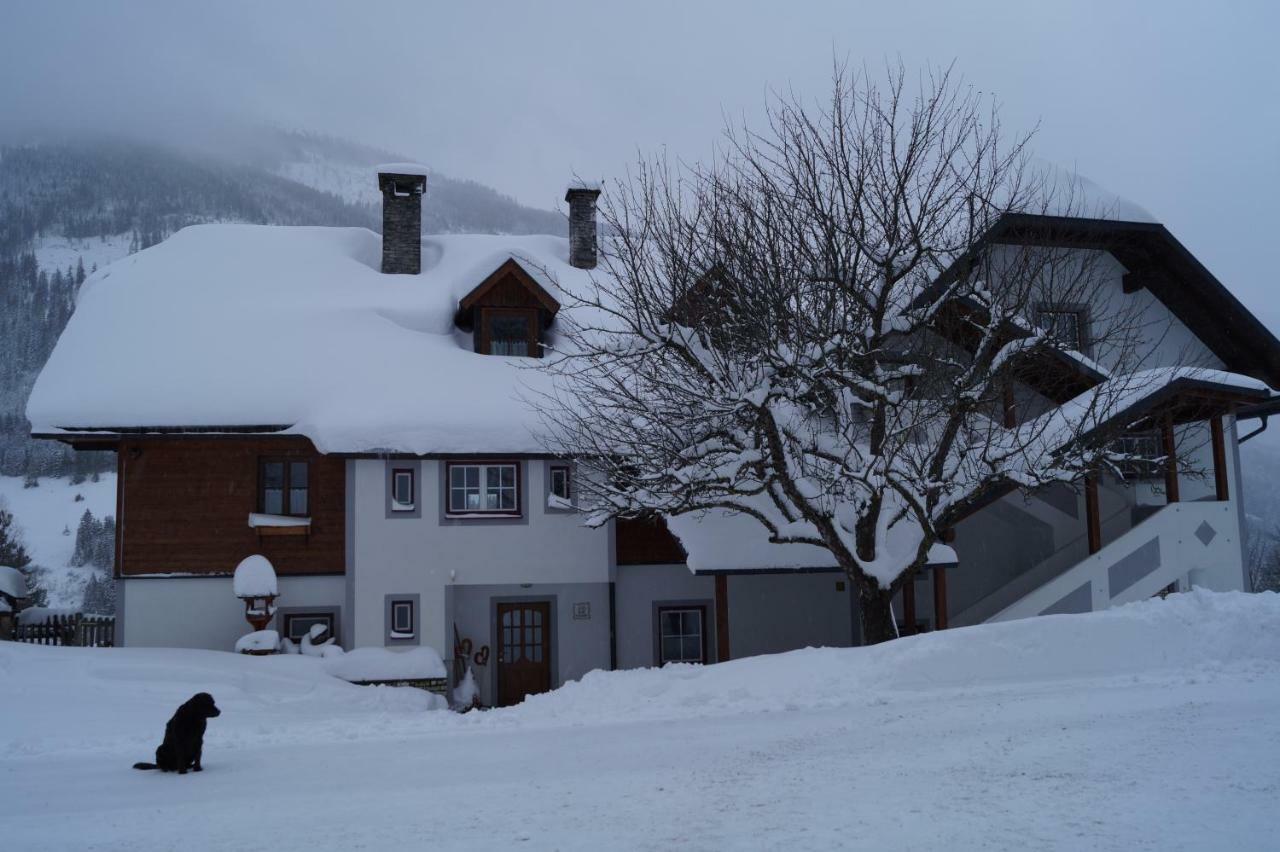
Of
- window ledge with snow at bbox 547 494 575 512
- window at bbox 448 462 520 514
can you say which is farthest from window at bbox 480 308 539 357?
window ledge with snow at bbox 547 494 575 512

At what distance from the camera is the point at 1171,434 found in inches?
638

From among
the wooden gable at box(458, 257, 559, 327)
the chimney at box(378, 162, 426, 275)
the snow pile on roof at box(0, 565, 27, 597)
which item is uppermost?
the chimney at box(378, 162, 426, 275)

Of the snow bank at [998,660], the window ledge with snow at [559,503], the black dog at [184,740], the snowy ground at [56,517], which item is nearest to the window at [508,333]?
the window ledge with snow at [559,503]

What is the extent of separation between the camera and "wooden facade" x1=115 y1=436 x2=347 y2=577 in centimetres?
1919

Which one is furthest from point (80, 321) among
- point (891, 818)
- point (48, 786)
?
point (891, 818)

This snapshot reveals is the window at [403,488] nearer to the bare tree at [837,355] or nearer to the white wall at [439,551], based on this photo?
the white wall at [439,551]

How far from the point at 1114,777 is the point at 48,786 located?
27.6 feet

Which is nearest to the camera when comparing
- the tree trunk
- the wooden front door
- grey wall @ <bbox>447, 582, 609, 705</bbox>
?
the tree trunk

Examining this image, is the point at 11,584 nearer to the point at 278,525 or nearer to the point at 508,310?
the point at 278,525

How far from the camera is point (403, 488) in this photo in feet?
63.9

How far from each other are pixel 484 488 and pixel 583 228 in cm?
937

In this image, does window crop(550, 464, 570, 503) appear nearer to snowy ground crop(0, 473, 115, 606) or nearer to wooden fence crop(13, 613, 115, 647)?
wooden fence crop(13, 613, 115, 647)

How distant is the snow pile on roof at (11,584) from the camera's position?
20.3 meters

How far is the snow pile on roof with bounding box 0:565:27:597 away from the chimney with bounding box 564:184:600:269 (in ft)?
48.5
